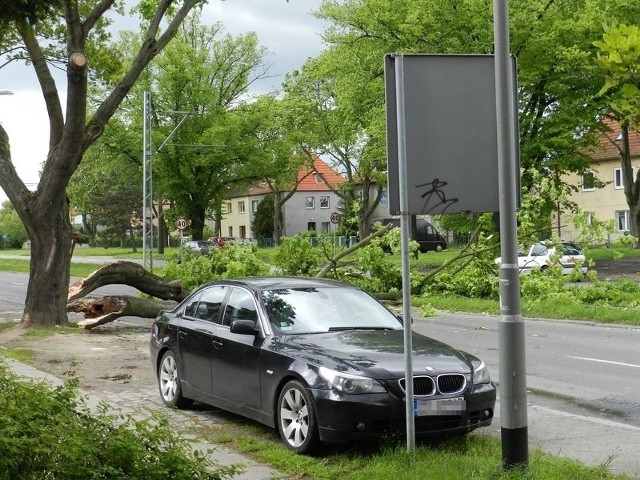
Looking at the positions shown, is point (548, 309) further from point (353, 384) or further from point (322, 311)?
point (353, 384)

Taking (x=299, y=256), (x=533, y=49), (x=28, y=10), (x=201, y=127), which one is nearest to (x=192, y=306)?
(x=28, y=10)

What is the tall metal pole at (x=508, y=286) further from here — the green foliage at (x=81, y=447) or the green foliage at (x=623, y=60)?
the green foliage at (x=623, y=60)

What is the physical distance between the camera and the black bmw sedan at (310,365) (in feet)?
22.5

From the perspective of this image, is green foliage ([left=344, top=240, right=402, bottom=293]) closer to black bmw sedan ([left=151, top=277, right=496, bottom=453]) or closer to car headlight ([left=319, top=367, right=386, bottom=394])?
black bmw sedan ([left=151, top=277, right=496, bottom=453])

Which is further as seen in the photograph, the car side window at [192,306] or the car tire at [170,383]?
the car side window at [192,306]

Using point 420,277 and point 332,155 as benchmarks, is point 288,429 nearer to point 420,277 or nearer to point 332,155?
point 420,277

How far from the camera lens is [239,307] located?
8.61m

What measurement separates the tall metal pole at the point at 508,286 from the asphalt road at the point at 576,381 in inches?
43.9

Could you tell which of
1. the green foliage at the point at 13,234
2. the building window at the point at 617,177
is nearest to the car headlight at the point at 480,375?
the building window at the point at 617,177

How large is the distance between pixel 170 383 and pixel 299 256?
36.6ft

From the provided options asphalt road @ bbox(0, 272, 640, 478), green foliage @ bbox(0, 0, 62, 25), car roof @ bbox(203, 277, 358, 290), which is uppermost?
green foliage @ bbox(0, 0, 62, 25)

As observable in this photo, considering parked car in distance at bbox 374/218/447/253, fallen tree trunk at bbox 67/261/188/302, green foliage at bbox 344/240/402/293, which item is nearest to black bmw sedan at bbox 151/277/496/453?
fallen tree trunk at bbox 67/261/188/302

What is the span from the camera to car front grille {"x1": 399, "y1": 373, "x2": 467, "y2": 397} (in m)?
6.95

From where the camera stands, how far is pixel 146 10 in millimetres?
16625
